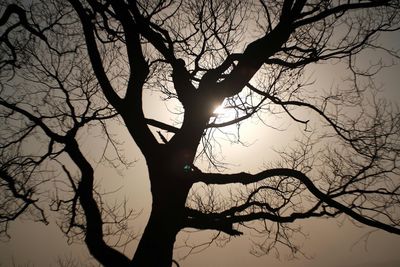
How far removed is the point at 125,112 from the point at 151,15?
1941 millimetres

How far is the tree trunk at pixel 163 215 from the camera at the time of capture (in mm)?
3703

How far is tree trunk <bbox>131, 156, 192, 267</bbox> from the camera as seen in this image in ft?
12.1

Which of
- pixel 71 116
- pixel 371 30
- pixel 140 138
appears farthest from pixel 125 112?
pixel 371 30

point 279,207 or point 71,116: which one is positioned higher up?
point 71,116

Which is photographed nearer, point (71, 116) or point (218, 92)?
point (218, 92)

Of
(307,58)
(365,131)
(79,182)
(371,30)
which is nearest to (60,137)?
(79,182)

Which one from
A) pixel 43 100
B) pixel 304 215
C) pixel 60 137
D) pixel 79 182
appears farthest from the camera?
pixel 43 100

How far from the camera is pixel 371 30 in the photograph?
5547 mm

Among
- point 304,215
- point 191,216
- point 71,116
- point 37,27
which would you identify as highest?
point 37,27

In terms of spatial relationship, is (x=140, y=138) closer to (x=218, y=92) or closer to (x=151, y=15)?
(x=218, y=92)

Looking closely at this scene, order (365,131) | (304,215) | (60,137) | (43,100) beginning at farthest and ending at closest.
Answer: (43,100), (365,131), (304,215), (60,137)

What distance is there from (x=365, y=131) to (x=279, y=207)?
190 cm

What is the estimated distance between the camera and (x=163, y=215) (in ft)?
12.7

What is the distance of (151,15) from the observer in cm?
523
